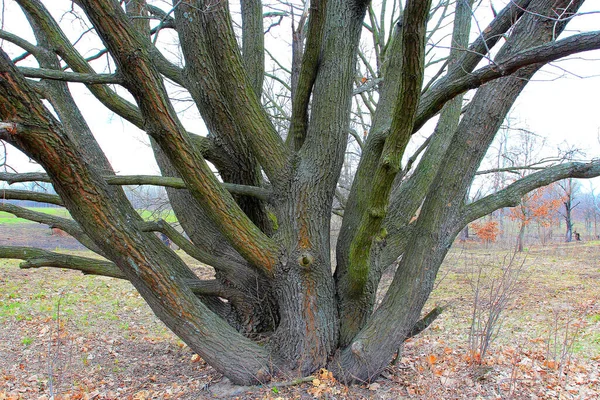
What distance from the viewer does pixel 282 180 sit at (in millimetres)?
3713

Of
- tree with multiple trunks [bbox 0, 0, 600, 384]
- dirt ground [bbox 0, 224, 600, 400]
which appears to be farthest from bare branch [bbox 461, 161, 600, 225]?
dirt ground [bbox 0, 224, 600, 400]

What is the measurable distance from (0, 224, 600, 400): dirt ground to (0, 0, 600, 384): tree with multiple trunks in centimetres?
48

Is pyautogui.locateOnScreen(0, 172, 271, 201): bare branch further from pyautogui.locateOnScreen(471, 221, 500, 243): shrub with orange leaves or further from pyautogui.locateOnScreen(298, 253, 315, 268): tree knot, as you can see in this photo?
pyautogui.locateOnScreen(471, 221, 500, 243): shrub with orange leaves

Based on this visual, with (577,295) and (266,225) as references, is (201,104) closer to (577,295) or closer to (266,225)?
(266,225)

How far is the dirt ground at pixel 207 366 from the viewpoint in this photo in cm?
360

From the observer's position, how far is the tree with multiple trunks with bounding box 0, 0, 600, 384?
9.14 feet

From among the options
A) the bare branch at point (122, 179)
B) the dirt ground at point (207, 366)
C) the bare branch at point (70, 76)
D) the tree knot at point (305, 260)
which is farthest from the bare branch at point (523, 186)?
the bare branch at point (70, 76)

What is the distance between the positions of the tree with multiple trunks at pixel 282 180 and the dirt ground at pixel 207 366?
18.9 inches

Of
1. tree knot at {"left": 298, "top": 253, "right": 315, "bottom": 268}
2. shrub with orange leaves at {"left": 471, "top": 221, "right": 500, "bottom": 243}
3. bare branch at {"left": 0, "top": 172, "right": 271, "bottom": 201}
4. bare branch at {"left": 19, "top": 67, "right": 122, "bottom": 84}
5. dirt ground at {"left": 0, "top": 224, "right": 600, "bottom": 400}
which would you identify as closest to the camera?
bare branch at {"left": 19, "top": 67, "right": 122, "bottom": 84}

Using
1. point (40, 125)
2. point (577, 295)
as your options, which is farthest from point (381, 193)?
point (577, 295)

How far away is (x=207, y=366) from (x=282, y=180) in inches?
91.4

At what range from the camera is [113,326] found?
23.1 ft

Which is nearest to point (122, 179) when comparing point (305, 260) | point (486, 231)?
point (305, 260)

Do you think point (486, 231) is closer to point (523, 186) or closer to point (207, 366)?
point (523, 186)
